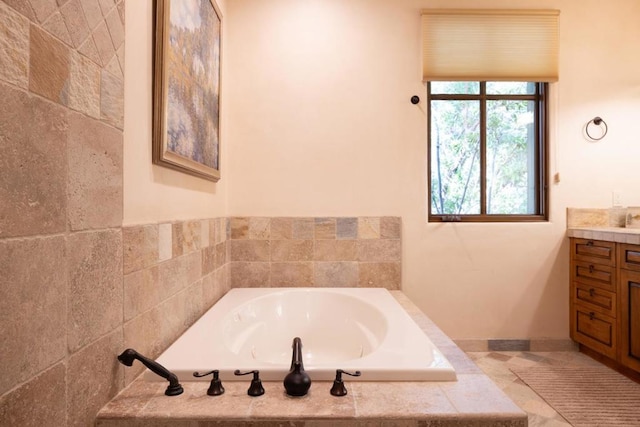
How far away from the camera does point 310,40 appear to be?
8.13 feet

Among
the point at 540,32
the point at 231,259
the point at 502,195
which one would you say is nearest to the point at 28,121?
the point at 231,259

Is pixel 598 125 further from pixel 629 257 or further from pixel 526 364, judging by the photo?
pixel 526 364

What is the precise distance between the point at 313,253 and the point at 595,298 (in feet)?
6.38

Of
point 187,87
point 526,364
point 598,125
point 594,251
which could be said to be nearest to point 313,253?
point 187,87

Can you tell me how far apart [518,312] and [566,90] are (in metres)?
1.69

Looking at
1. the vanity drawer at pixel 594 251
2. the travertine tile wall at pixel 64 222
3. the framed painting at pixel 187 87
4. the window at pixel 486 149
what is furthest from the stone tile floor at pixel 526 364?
the framed painting at pixel 187 87

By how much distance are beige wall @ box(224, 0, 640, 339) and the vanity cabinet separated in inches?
4.1

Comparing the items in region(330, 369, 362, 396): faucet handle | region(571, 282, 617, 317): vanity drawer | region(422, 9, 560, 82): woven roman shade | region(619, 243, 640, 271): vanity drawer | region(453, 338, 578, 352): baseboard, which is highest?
region(422, 9, 560, 82): woven roman shade

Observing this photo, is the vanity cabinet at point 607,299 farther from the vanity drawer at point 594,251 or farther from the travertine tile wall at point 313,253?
the travertine tile wall at point 313,253

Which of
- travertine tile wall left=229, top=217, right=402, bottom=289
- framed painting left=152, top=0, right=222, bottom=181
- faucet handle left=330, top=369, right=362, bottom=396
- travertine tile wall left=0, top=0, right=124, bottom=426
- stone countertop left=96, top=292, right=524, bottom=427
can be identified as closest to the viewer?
travertine tile wall left=0, top=0, right=124, bottom=426

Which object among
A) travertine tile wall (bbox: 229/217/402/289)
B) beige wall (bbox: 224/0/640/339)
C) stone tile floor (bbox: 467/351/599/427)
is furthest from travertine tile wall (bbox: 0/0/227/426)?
stone tile floor (bbox: 467/351/599/427)

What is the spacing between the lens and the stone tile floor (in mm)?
1723

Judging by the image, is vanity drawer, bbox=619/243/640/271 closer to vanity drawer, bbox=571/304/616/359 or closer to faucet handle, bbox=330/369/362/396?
vanity drawer, bbox=571/304/616/359

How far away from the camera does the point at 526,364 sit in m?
2.31
